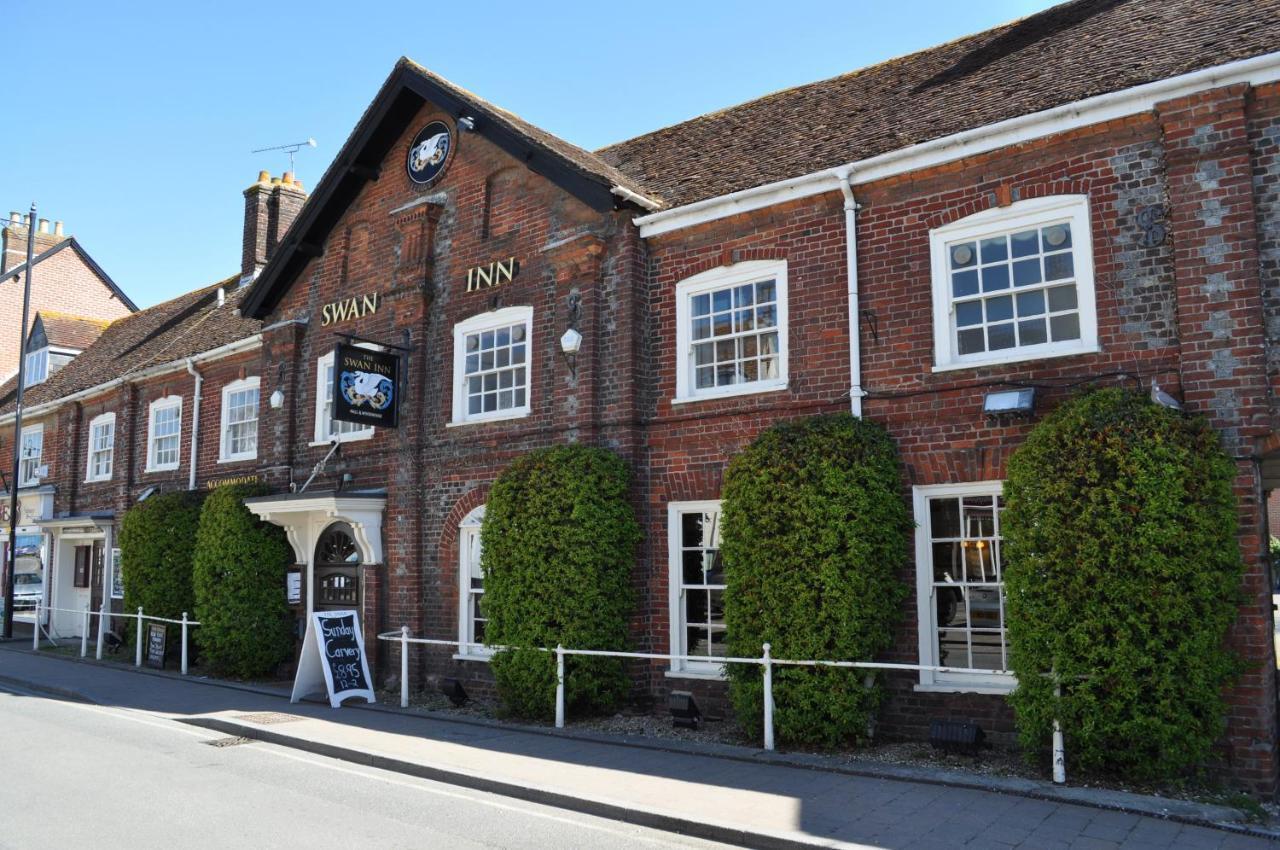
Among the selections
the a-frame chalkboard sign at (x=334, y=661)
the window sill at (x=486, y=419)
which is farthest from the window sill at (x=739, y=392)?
the a-frame chalkboard sign at (x=334, y=661)

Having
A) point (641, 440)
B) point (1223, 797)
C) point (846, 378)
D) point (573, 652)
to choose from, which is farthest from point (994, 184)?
point (573, 652)

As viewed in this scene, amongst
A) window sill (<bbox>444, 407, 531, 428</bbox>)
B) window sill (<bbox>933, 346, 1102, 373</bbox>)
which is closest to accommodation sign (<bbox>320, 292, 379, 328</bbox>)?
window sill (<bbox>444, 407, 531, 428</bbox>)

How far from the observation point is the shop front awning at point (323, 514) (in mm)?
14148

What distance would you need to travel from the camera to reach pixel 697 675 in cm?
1115

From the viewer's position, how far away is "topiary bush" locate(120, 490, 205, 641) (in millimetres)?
17469

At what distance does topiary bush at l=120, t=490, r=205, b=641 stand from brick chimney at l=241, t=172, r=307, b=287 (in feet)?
24.5

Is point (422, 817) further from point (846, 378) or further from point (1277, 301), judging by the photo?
point (1277, 301)

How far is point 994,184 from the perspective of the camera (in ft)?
32.2

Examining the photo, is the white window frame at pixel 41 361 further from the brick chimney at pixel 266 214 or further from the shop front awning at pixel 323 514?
the shop front awning at pixel 323 514

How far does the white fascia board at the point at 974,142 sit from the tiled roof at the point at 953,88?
0.27m

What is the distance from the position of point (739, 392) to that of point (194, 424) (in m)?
13.0

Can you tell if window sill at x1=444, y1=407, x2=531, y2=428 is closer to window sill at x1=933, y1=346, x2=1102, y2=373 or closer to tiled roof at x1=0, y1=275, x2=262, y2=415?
window sill at x1=933, y1=346, x2=1102, y2=373

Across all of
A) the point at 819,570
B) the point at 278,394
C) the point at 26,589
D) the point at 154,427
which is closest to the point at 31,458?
the point at 26,589

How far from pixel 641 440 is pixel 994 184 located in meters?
4.95
